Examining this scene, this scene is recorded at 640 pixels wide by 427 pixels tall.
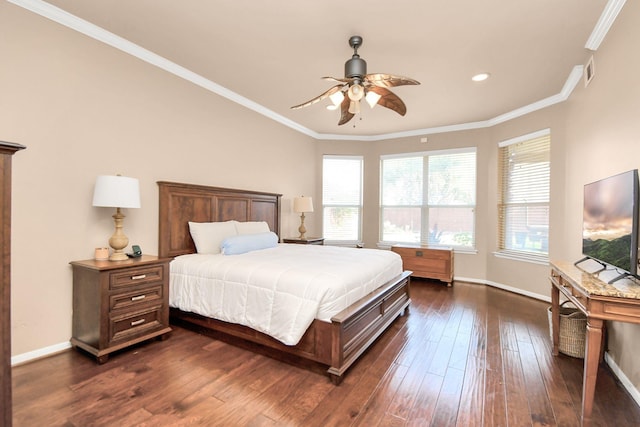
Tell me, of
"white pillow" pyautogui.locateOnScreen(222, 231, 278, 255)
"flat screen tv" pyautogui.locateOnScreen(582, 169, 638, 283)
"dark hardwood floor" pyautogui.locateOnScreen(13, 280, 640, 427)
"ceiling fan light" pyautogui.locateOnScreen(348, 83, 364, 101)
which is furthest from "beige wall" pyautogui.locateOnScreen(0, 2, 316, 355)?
"flat screen tv" pyautogui.locateOnScreen(582, 169, 638, 283)

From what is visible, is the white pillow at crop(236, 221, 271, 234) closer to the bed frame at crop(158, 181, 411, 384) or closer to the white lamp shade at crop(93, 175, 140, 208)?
the bed frame at crop(158, 181, 411, 384)

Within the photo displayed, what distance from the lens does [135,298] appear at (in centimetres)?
246

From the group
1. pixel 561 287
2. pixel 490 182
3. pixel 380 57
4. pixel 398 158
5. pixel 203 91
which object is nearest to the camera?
pixel 561 287

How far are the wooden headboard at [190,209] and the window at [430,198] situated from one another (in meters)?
2.76

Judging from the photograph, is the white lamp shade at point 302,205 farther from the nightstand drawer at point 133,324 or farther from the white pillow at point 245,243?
the nightstand drawer at point 133,324

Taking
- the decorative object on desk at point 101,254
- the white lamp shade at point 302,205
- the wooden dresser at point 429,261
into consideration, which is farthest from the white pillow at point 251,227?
the wooden dresser at point 429,261

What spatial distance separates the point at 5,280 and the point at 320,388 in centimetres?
174

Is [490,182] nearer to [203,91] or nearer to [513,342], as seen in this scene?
[513,342]

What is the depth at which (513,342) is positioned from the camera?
8.94 feet

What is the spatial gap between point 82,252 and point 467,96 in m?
4.59

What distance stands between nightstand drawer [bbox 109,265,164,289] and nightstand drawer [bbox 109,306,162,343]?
25 cm

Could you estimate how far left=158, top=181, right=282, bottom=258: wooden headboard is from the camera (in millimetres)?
3168

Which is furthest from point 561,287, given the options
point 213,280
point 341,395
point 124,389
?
point 124,389

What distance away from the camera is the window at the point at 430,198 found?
5.17m
